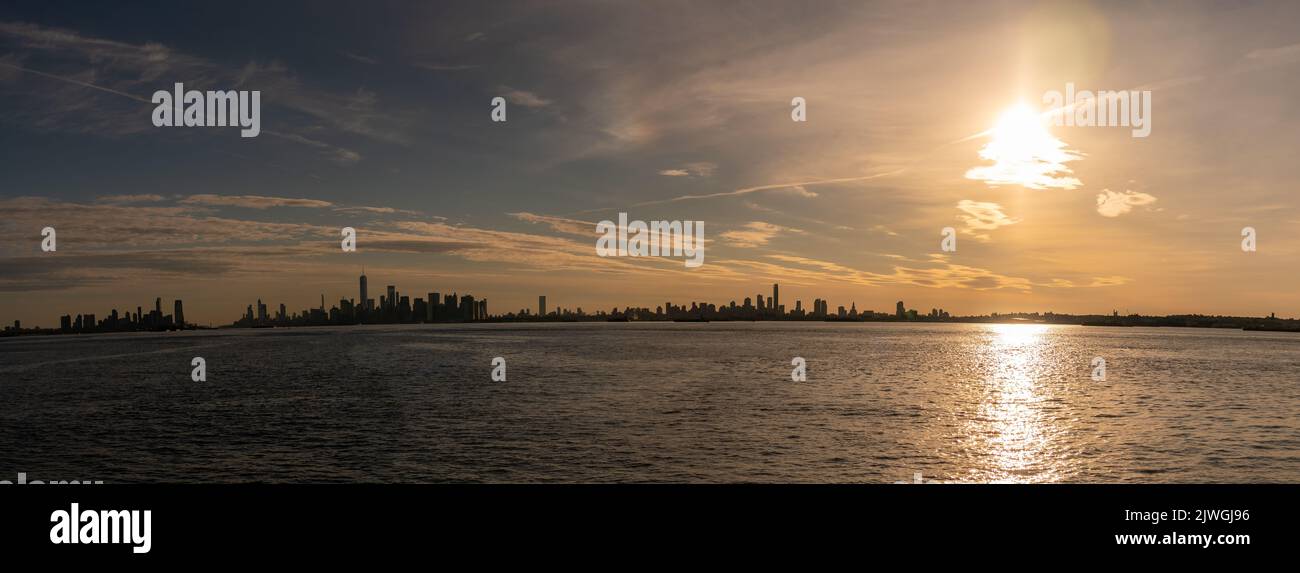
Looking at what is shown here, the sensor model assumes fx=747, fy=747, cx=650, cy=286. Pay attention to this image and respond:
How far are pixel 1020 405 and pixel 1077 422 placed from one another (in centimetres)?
1224

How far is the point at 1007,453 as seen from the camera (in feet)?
138

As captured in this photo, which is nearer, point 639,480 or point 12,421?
point 639,480

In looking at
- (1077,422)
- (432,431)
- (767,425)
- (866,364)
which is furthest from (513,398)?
(866,364)
